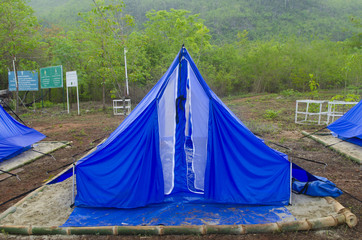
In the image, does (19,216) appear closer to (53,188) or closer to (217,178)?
(53,188)

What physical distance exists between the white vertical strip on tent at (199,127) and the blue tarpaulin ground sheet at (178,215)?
43 cm

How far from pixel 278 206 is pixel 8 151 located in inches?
220

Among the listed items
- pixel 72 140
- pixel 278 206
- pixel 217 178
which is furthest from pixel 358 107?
pixel 72 140

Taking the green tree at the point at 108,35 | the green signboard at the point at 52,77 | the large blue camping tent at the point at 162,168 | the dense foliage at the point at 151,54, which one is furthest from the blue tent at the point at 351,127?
the green signboard at the point at 52,77

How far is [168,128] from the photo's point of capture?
12.9 feet

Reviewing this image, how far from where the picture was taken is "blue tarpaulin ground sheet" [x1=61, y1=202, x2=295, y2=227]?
3238 millimetres

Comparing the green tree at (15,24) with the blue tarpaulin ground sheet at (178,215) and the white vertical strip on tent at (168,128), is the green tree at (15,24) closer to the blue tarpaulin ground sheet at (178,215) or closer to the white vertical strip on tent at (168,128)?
the white vertical strip on tent at (168,128)

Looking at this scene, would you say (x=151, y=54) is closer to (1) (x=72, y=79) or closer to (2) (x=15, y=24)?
(1) (x=72, y=79)

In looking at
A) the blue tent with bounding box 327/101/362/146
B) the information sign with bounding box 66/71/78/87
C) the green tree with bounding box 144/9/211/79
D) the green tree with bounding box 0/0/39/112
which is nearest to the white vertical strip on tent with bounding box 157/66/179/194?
the blue tent with bounding box 327/101/362/146

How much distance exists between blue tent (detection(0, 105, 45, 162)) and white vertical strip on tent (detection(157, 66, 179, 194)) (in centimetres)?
402

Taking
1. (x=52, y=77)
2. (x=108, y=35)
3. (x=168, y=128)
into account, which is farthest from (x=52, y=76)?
(x=168, y=128)

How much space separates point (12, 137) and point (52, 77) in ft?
28.3

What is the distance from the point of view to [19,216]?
3494mm

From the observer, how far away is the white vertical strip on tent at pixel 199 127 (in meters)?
3.87
